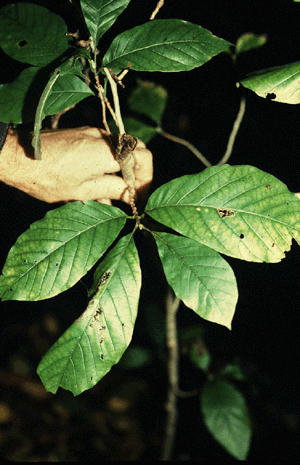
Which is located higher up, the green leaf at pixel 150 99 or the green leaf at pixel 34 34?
the green leaf at pixel 34 34

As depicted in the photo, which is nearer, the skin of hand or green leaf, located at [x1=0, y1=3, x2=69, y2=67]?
green leaf, located at [x1=0, y1=3, x2=69, y2=67]

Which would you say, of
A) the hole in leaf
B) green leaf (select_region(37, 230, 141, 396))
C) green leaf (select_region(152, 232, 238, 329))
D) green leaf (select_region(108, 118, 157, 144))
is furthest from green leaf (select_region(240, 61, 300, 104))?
green leaf (select_region(108, 118, 157, 144))

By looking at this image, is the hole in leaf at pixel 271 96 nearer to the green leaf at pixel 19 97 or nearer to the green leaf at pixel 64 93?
the green leaf at pixel 64 93

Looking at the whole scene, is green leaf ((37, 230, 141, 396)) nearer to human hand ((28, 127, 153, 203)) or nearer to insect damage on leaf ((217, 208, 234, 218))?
insect damage on leaf ((217, 208, 234, 218))

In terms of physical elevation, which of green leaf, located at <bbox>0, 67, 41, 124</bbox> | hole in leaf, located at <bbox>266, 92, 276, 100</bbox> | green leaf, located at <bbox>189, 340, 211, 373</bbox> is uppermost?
hole in leaf, located at <bbox>266, 92, 276, 100</bbox>

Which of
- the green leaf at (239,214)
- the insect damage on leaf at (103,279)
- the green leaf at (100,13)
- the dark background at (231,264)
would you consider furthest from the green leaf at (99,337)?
the green leaf at (100,13)

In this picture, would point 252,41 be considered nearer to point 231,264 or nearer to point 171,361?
point 231,264

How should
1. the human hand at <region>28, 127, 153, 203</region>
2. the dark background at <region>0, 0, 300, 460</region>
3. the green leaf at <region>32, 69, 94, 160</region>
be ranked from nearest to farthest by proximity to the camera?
the green leaf at <region>32, 69, 94, 160</region>
the human hand at <region>28, 127, 153, 203</region>
the dark background at <region>0, 0, 300, 460</region>
